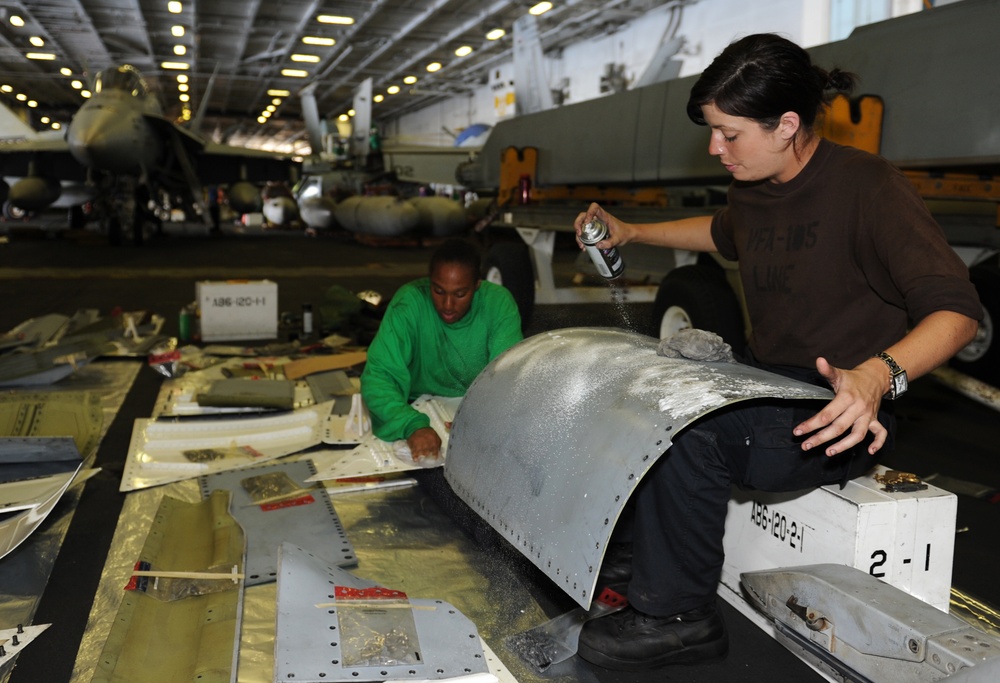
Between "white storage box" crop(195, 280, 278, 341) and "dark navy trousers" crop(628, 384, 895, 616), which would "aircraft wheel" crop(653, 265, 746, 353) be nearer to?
"dark navy trousers" crop(628, 384, 895, 616)

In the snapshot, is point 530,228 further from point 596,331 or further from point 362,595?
point 362,595

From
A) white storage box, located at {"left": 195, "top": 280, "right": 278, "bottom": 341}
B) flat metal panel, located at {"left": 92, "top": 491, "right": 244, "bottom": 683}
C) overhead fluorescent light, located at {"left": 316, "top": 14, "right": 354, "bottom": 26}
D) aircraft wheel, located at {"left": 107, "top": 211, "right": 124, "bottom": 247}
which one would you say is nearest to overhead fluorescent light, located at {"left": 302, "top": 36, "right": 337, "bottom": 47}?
overhead fluorescent light, located at {"left": 316, "top": 14, "right": 354, "bottom": 26}

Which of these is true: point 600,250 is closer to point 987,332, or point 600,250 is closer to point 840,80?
point 840,80

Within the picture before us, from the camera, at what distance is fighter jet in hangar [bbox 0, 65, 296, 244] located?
1551 centimetres

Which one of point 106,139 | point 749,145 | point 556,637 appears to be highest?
point 106,139

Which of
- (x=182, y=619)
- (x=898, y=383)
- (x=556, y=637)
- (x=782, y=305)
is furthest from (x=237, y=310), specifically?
(x=898, y=383)

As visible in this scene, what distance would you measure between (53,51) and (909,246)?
3242 cm

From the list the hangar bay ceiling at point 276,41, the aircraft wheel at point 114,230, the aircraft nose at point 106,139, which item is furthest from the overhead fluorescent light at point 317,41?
the aircraft wheel at point 114,230

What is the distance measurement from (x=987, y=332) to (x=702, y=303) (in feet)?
5.30

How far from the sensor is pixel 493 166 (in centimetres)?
831

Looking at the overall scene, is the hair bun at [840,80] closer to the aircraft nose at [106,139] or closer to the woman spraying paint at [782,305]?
the woman spraying paint at [782,305]

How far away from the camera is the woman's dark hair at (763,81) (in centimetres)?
186

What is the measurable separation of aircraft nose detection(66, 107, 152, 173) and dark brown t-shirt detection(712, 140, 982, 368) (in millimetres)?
15476

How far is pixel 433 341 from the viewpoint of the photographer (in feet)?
11.1
